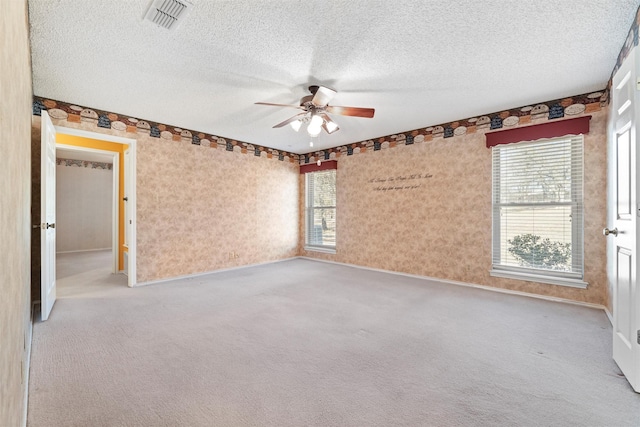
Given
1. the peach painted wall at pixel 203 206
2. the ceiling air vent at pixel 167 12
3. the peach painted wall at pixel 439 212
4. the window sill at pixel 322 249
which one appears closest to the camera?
the ceiling air vent at pixel 167 12

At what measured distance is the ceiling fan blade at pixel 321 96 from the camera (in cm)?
288

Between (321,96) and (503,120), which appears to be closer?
(321,96)

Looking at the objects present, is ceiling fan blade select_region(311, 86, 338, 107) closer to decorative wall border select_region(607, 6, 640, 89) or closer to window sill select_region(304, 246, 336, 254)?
decorative wall border select_region(607, 6, 640, 89)

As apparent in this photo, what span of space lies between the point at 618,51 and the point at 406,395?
338cm

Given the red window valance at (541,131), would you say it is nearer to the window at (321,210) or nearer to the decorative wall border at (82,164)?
the window at (321,210)

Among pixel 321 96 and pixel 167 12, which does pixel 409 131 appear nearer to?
pixel 321 96

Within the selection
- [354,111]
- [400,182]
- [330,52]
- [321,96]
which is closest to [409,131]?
[400,182]

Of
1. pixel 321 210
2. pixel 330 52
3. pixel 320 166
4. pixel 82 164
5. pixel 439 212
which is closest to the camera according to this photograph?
pixel 330 52

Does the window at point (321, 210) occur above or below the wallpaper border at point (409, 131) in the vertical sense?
below

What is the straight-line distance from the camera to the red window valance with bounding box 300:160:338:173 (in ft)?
19.8

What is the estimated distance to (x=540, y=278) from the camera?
12.0 ft

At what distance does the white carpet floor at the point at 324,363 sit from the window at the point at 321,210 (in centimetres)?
272

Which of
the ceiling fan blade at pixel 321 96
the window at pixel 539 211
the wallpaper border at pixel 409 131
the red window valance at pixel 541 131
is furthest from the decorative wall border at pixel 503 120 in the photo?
the ceiling fan blade at pixel 321 96

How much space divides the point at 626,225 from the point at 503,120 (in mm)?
2507
